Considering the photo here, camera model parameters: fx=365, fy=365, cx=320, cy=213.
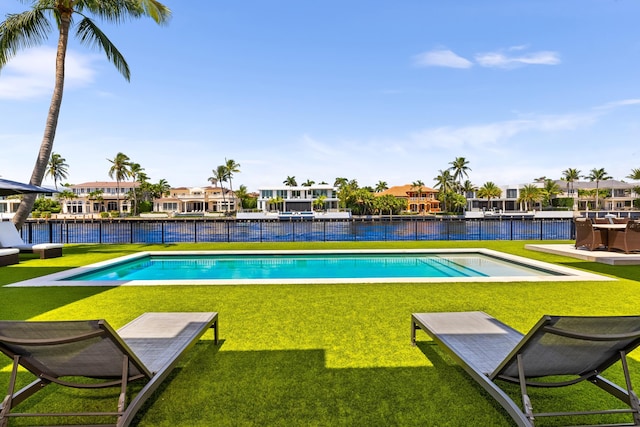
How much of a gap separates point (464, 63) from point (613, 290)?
25.3 m

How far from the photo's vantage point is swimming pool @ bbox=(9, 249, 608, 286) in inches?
289

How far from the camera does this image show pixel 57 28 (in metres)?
13.9

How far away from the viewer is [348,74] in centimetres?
2869

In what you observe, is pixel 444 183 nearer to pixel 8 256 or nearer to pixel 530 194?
pixel 530 194

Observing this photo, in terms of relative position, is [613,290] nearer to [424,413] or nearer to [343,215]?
[424,413]

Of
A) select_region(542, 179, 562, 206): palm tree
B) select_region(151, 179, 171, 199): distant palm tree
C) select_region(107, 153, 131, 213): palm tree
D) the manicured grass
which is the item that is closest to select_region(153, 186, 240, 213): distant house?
select_region(151, 179, 171, 199): distant palm tree

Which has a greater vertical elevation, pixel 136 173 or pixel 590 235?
pixel 136 173

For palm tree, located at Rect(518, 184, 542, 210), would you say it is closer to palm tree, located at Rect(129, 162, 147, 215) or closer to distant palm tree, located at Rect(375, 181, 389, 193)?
distant palm tree, located at Rect(375, 181, 389, 193)

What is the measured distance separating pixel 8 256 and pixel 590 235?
52.2ft

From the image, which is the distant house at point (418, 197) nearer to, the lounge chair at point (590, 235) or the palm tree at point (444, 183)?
the palm tree at point (444, 183)

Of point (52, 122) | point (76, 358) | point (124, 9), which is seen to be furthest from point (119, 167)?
point (76, 358)

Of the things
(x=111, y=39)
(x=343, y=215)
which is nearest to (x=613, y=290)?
(x=111, y=39)

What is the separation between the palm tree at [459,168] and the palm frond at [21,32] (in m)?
76.0

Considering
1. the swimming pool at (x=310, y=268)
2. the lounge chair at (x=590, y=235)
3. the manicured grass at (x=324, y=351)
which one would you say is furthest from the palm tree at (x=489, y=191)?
the manicured grass at (x=324, y=351)
